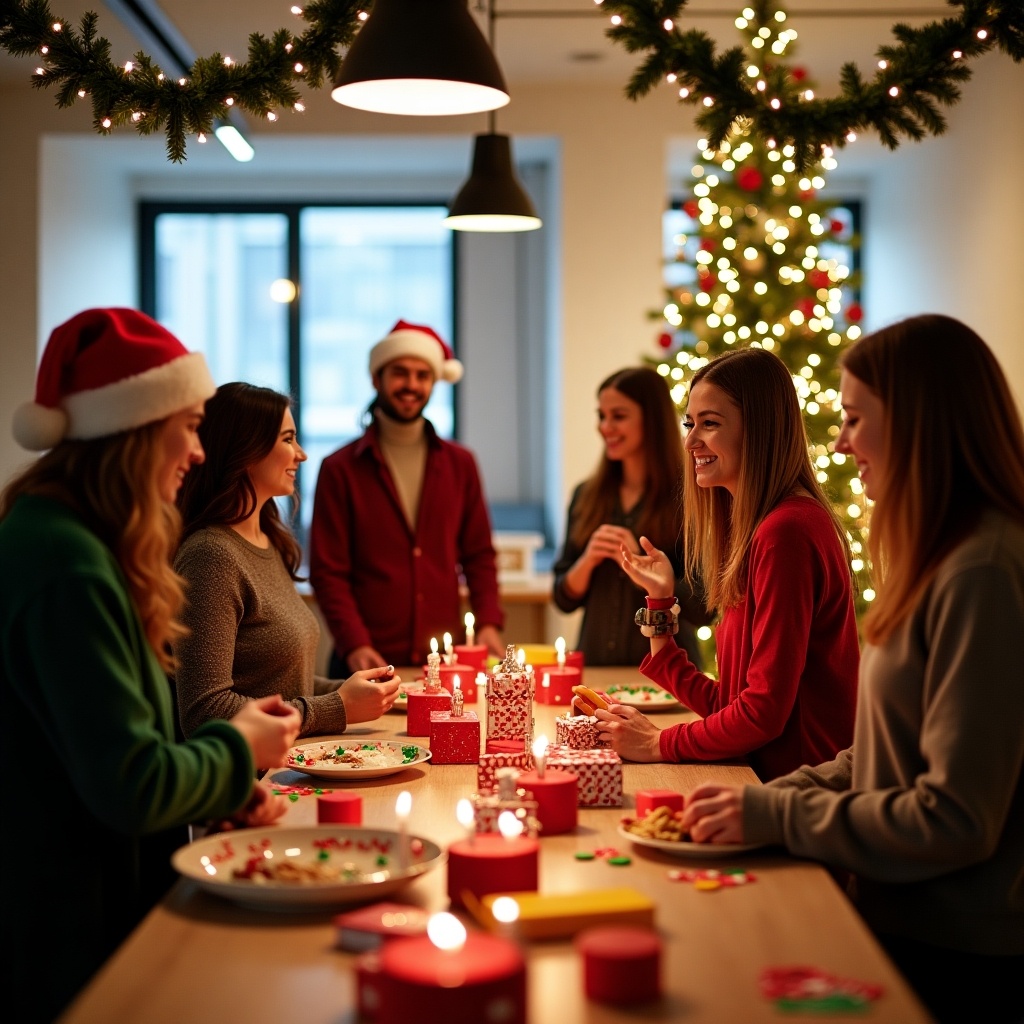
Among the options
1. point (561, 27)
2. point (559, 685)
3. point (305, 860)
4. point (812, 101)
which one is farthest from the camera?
point (561, 27)

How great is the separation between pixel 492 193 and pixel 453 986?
2927 mm

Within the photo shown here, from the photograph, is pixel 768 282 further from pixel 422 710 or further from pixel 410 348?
pixel 422 710

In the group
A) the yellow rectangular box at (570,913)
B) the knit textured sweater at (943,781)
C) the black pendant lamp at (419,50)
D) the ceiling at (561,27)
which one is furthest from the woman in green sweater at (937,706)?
the ceiling at (561,27)

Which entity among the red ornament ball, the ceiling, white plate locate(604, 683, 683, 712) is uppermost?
the ceiling

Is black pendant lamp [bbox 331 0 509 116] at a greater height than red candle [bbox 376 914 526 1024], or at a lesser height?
greater

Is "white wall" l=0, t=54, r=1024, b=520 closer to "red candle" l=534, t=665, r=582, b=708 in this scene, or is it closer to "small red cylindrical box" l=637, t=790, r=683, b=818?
"red candle" l=534, t=665, r=582, b=708

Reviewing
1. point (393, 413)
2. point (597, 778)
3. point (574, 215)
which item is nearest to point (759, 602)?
point (597, 778)

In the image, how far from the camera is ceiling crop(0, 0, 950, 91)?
516cm

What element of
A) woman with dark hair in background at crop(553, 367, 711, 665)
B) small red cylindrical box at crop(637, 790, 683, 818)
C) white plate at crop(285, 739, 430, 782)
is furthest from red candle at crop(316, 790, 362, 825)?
woman with dark hair in background at crop(553, 367, 711, 665)

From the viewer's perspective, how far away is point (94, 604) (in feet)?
Answer: 5.16

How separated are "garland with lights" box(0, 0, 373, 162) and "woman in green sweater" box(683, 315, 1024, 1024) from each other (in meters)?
1.71

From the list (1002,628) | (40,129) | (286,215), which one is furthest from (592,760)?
(286,215)

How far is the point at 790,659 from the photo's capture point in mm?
2215

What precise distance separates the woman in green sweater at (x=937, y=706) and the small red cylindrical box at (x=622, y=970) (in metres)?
0.49
